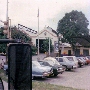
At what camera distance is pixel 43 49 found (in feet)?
167

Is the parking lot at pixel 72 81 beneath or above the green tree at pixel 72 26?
beneath

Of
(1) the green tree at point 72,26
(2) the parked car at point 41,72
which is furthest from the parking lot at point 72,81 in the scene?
(1) the green tree at point 72,26

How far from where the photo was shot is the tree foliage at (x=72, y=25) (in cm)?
4878

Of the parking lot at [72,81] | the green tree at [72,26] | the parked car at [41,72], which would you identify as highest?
the green tree at [72,26]

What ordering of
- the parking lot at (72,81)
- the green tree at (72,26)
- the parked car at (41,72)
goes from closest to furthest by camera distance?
the parking lot at (72,81) → the parked car at (41,72) → the green tree at (72,26)

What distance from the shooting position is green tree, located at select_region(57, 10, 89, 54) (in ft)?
160

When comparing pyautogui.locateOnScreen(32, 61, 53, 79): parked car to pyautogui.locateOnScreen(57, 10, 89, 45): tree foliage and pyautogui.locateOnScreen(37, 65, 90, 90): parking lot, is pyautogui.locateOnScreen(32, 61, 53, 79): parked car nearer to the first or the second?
pyautogui.locateOnScreen(37, 65, 90, 90): parking lot

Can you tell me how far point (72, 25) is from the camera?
49469 millimetres

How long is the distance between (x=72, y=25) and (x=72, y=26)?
0.45 m

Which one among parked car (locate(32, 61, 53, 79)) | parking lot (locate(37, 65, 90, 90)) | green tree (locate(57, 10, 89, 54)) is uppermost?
green tree (locate(57, 10, 89, 54))

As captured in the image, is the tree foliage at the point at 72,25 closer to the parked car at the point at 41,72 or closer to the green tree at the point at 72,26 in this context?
the green tree at the point at 72,26

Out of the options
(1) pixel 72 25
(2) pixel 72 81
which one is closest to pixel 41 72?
(2) pixel 72 81

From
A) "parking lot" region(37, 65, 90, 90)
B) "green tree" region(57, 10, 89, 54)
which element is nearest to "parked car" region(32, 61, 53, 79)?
"parking lot" region(37, 65, 90, 90)

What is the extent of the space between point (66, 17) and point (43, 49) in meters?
8.75
